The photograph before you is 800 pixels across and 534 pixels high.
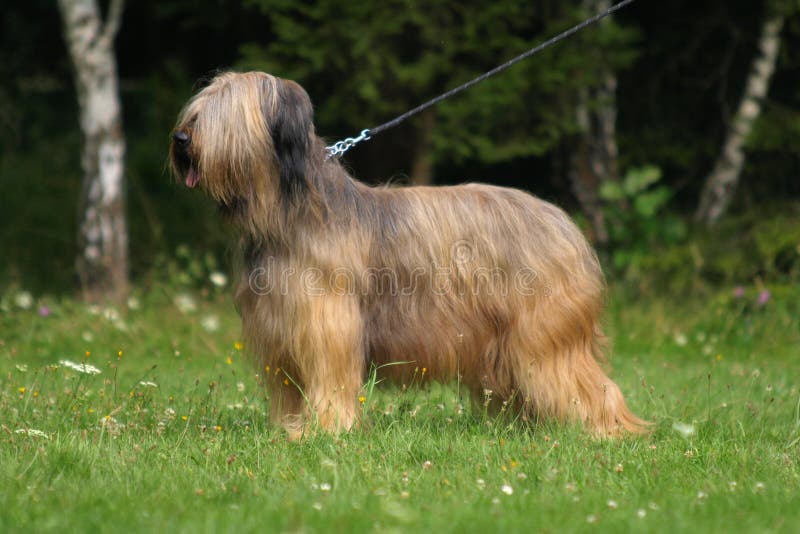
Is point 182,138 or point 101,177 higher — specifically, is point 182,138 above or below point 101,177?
above

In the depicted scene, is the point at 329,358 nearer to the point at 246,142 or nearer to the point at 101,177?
the point at 246,142

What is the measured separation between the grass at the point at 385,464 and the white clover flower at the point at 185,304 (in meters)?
1.55

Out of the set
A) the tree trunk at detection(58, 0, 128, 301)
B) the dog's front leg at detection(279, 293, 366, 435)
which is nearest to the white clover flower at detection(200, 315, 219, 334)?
the tree trunk at detection(58, 0, 128, 301)

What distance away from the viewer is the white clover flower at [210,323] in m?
8.26

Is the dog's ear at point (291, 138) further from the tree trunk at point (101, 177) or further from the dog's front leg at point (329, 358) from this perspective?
the tree trunk at point (101, 177)

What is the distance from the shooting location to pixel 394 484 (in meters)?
4.33

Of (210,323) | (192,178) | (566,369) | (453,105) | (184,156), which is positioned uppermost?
(184,156)

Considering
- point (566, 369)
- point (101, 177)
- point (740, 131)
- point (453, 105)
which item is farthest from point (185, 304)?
point (740, 131)

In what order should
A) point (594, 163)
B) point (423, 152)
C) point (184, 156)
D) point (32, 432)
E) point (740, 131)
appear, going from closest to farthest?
point (32, 432) < point (184, 156) < point (423, 152) < point (740, 131) < point (594, 163)

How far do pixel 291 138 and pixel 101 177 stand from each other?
520cm

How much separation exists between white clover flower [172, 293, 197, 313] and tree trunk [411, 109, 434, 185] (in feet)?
8.33

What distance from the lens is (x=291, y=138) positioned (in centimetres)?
497

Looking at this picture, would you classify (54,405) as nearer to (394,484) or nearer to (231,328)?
(394,484)

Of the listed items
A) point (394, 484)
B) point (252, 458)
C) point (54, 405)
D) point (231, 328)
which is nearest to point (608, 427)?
point (394, 484)
